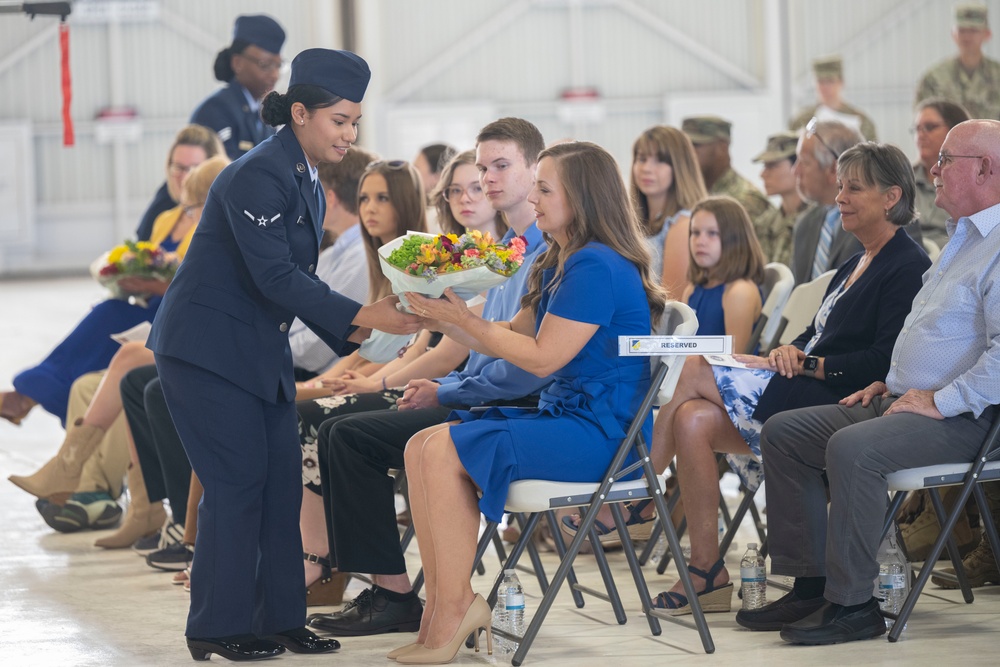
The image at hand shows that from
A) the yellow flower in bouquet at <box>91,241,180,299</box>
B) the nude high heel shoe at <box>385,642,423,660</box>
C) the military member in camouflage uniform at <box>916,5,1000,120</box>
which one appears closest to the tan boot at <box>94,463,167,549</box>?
the yellow flower in bouquet at <box>91,241,180,299</box>

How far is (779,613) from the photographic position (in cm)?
363

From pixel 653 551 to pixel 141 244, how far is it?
247cm

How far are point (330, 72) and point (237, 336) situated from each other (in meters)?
0.71

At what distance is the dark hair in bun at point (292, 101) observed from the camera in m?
3.41

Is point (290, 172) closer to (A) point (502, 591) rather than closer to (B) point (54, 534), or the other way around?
(A) point (502, 591)

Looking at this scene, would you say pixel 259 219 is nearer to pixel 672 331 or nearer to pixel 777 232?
pixel 672 331

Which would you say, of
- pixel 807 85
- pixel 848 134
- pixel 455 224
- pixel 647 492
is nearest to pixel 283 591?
pixel 647 492

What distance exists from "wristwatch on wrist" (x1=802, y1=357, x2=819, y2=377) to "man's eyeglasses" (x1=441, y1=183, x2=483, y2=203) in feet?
4.03

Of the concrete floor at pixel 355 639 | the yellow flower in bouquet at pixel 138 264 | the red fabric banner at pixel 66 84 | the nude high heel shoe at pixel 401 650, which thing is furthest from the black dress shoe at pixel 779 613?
the red fabric banner at pixel 66 84

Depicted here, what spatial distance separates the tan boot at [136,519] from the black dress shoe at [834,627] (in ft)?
8.80

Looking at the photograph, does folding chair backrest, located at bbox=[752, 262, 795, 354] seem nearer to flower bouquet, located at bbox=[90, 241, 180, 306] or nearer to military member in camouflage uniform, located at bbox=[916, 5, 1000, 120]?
flower bouquet, located at bbox=[90, 241, 180, 306]

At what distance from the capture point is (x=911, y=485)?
3406mm

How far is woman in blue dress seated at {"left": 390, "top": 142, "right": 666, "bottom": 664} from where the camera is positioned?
3283 mm

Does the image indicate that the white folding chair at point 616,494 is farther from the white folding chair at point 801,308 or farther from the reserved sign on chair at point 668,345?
the white folding chair at point 801,308
